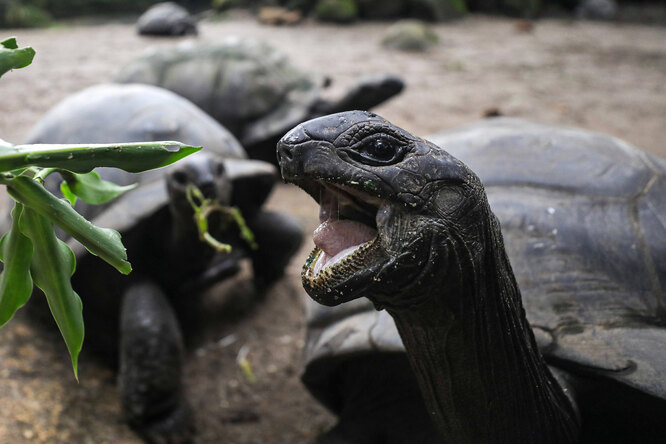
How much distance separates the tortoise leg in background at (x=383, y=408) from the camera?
1644 mm

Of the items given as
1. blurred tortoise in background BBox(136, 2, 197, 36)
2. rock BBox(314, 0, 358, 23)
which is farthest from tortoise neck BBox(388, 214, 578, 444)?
rock BBox(314, 0, 358, 23)

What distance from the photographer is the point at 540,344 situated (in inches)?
55.1

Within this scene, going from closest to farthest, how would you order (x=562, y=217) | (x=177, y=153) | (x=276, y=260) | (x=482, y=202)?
(x=177, y=153), (x=482, y=202), (x=562, y=217), (x=276, y=260)

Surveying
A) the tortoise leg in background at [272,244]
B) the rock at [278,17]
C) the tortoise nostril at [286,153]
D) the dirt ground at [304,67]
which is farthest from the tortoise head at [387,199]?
the rock at [278,17]

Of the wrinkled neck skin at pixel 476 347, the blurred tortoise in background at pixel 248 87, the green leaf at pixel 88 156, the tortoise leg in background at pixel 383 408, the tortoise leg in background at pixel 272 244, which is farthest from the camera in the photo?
the blurred tortoise in background at pixel 248 87

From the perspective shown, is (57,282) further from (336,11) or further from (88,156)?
(336,11)

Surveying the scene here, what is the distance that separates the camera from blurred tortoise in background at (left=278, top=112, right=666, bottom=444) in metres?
1.01

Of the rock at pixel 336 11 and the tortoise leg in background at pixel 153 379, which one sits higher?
the tortoise leg in background at pixel 153 379

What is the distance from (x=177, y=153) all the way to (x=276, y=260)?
234cm

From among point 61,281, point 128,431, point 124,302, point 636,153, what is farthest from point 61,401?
point 636,153

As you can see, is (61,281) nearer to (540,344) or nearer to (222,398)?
(540,344)

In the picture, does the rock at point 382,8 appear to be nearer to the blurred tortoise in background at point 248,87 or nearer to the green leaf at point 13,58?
the blurred tortoise in background at point 248,87

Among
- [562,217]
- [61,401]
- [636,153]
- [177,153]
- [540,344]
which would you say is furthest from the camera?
[61,401]

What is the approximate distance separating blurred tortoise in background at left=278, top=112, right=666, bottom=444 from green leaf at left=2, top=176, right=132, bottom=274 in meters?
0.28
